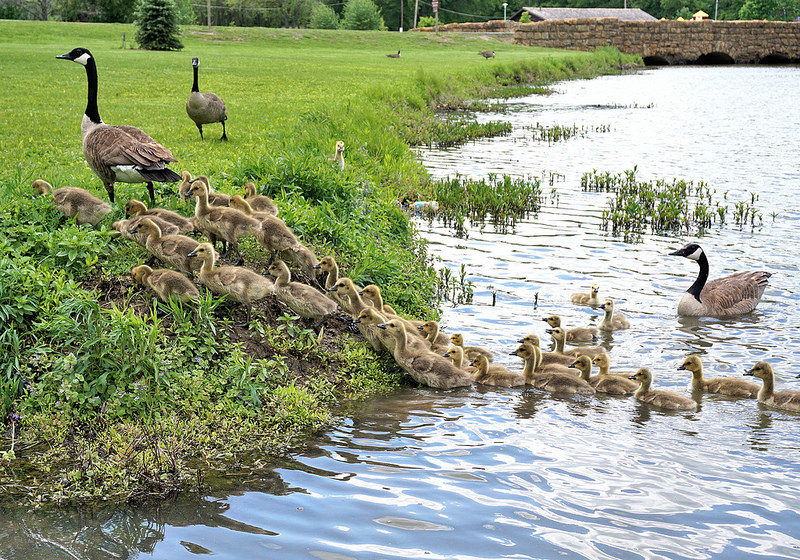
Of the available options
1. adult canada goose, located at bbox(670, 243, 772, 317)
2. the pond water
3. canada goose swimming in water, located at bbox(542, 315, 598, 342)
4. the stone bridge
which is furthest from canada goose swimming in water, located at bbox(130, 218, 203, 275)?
the stone bridge

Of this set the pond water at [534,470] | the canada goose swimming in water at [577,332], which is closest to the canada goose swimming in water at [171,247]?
the pond water at [534,470]

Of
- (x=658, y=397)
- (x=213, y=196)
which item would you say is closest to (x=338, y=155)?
(x=213, y=196)

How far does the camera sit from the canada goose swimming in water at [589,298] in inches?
451

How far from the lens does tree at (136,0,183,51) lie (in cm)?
4769

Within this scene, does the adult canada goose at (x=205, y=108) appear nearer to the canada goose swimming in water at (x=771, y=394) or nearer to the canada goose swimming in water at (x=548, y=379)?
the canada goose swimming in water at (x=548, y=379)

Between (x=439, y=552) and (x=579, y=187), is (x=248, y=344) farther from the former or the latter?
(x=579, y=187)

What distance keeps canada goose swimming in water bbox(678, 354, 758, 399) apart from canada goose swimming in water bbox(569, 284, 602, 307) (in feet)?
8.77

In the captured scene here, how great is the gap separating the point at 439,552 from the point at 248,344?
3.34 metres

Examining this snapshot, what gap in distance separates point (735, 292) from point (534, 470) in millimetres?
6277

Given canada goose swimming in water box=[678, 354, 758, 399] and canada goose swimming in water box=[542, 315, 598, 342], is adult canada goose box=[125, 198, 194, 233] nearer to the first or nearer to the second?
canada goose swimming in water box=[542, 315, 598, 342]

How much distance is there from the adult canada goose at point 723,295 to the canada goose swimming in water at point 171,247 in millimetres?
7055

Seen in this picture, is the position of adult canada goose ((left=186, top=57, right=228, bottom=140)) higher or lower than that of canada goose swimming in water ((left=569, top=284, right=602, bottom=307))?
higher

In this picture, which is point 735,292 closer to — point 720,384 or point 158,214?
point 720,384

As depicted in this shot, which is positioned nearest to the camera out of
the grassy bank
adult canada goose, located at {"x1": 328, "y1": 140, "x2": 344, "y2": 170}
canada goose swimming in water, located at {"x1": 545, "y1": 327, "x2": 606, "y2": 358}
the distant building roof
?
the grassy bank
